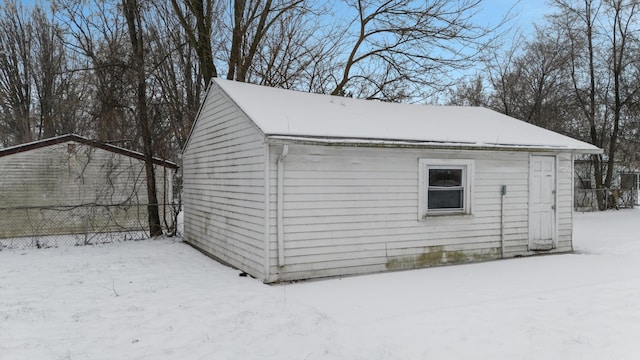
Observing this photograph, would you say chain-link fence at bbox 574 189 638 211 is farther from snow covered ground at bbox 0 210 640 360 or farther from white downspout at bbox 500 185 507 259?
white downspout at bbox 500 185 507 259

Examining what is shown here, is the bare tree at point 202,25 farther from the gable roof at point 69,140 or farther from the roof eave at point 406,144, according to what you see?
the roof eave at point 406,144

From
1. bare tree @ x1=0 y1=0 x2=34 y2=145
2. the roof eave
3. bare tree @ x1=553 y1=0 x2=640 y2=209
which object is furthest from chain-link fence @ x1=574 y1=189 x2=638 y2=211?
bare tree @ x1=0 y1=0 x2=34 y2=145

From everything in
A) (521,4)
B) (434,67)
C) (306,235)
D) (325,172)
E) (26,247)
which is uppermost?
(521,4)

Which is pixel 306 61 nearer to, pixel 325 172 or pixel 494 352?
pixel 325 172

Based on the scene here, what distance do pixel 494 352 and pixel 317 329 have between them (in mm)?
1821

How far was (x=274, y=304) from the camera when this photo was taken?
17.5 feet

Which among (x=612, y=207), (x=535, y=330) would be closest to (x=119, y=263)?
(x=535, y=330)

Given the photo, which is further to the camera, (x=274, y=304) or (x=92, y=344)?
(x=274, y=304)

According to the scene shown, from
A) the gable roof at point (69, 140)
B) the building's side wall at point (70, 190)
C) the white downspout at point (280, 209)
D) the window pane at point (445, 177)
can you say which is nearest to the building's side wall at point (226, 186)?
the white downspout at point (280, 209)

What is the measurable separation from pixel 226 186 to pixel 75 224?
727cm

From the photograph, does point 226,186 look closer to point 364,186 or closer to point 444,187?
point 364,186

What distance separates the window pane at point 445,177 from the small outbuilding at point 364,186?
23 mm

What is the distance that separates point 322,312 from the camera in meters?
5.04

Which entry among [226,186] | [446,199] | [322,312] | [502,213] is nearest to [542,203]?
[502,213]
